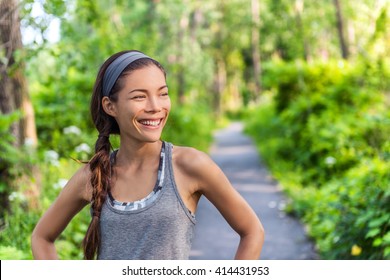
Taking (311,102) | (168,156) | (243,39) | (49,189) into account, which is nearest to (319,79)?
(311,102)

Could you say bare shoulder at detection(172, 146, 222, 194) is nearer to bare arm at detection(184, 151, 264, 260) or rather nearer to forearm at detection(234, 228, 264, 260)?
bare arm at detection(184, 151, 264, 260)

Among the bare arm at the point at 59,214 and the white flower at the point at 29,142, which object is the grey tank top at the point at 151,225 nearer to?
the bare arm at the point at 59,214

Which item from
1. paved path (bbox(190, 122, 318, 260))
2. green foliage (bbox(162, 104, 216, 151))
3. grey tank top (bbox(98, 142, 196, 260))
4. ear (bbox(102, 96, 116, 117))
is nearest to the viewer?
grey tank top (bbox(98, 142, 196, 260))

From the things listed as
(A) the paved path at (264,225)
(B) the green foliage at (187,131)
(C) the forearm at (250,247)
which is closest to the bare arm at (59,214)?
(C) the forearm at (250,247)

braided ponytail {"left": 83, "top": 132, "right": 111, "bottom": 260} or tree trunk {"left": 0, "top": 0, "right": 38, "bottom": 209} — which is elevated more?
braided ponytail {"left": 83, "top": 132, "right": 111, "bottom": 260}

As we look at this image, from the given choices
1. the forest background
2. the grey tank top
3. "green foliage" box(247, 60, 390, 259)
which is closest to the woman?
the grey tank top

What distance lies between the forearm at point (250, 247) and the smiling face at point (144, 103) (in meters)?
0.47

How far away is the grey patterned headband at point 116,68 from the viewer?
6.89 feet

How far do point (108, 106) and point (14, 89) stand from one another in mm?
5420

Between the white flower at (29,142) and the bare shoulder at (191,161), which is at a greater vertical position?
the bare shoulder at (191,161)

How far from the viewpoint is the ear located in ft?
7.12

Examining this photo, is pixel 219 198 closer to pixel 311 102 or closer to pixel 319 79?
pixel 311 102

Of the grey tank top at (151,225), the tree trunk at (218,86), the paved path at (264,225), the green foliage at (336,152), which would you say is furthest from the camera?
the tree trunk at (218,86)

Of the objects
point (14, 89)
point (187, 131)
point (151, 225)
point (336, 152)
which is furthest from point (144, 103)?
point (187, 131)
